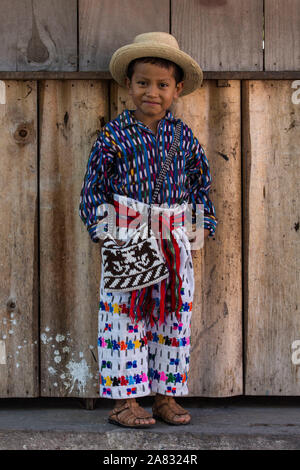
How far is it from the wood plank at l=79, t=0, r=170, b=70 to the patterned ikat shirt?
1.47 feet

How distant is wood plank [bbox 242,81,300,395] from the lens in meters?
2.76

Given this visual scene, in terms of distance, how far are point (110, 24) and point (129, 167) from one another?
2.49 feet

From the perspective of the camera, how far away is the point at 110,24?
9.05 feet

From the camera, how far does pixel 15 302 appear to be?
2.73 meters

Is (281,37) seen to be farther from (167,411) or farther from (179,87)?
(167,411)

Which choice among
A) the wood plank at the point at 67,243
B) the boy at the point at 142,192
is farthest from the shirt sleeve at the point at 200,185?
the wood plank at the point at 67,243

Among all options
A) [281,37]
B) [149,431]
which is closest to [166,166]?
[281,37]

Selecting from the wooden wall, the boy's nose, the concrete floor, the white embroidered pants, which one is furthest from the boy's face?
the concrete floor

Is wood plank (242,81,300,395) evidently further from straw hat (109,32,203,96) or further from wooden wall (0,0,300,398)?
straw hat (109,32,203,96)

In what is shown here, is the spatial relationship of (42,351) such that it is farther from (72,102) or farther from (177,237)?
(72,102)

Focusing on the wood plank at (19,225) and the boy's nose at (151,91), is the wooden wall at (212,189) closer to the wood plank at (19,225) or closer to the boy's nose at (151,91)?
the wood plank at (19,225)
